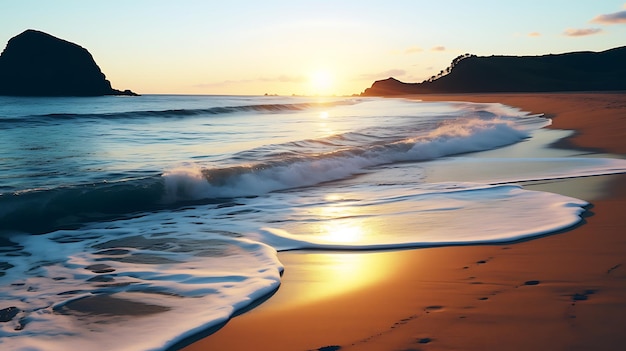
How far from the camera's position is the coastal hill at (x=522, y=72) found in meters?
93.9

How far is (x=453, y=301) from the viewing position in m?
3.27

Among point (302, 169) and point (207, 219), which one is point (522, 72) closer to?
point (302, 169)

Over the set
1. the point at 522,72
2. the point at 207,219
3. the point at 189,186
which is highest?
the point at 522,72

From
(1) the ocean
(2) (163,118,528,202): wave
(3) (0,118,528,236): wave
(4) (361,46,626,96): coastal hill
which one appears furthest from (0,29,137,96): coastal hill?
(2) (163,118,528,202): wave

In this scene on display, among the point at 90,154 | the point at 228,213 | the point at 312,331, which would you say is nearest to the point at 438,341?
the point at 312,331

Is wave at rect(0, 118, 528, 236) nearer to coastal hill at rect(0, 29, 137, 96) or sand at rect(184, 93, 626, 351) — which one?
sand at rect(184, 93, 626, 351)

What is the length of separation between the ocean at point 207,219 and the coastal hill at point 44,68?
7408 cm

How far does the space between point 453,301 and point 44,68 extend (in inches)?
3454

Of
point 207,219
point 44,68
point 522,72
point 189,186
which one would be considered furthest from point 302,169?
point 522,72

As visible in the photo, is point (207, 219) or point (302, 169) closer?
point (207, 219)

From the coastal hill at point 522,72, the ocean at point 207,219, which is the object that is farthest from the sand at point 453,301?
the coastal hill at point 522,72

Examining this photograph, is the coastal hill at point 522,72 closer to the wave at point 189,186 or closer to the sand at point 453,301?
the wave at point 189,186

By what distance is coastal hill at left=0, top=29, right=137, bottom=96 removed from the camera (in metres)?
77.9

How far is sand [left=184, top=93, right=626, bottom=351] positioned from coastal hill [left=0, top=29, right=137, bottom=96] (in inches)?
3333
